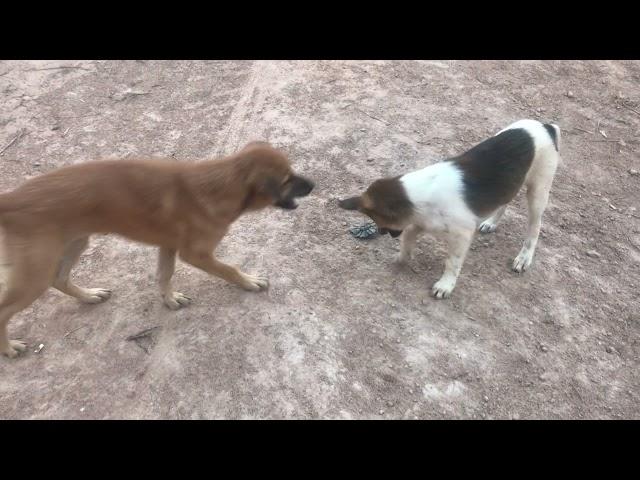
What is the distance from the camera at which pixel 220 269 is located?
5051 millimetres

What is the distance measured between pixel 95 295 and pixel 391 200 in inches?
134

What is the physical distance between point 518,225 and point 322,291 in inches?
113

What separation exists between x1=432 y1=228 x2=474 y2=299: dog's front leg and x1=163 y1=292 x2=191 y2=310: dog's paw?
274 cm

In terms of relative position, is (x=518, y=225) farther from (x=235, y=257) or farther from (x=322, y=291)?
(x=235, y=257)

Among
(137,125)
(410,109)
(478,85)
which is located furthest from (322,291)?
(478,85)

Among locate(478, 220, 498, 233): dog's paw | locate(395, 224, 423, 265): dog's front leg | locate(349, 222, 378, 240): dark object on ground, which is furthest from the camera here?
locate(478, 220, 498, 233): dog's paw

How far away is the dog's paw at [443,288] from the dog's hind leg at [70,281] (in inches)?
144

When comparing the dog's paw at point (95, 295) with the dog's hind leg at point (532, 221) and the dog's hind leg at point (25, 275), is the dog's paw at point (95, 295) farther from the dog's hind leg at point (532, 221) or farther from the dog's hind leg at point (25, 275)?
the dog's hind leg at point (532, 221)

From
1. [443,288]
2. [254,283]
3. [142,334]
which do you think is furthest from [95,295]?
[443,288]

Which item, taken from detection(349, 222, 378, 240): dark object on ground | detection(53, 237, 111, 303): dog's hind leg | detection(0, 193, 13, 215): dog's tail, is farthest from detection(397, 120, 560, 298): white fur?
detection(0, 193, 13, 215): dog's tail

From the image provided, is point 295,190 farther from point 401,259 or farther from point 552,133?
point 552,133

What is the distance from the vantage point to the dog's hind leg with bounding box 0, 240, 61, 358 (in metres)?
4.13

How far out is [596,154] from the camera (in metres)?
7.53

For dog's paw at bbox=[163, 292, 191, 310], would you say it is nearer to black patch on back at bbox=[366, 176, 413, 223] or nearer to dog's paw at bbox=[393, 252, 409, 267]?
black patch on back at bbox=[366, 176, 413, 223]
